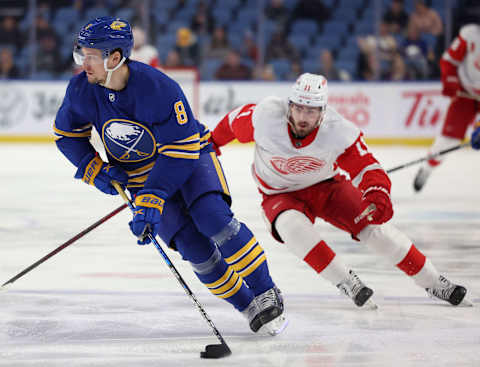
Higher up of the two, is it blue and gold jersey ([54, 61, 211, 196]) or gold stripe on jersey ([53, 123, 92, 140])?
blue and gold jersey ([54, 61, 211, 196])

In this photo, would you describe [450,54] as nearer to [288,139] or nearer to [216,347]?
[288,139]

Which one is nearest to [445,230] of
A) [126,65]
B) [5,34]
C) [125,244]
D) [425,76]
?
[125,244]

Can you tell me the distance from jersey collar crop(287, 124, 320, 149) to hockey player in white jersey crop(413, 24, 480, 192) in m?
3.10

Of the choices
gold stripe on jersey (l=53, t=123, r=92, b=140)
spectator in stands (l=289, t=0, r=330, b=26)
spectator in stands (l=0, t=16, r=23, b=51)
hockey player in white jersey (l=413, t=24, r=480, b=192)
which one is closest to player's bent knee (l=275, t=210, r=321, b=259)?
gold stripe on jersey (l=53, t=123, r=92, b=140)

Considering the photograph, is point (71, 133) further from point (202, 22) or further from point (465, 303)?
point (202, 22)

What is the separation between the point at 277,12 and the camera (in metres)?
10.2

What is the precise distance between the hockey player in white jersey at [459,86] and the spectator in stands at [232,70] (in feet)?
14.7

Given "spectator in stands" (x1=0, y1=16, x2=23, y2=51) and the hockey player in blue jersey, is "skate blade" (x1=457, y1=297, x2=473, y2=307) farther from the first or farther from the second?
"spectator in stands" (x1=0, y1=16, x2=23, y2=51)

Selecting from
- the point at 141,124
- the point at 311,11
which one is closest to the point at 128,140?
the point at 141,124

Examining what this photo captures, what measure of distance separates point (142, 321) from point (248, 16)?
794cm

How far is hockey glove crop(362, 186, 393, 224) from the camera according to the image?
2.81m

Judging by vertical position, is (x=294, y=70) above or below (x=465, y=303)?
below

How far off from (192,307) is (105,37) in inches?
41.5

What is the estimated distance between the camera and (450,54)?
581cm
